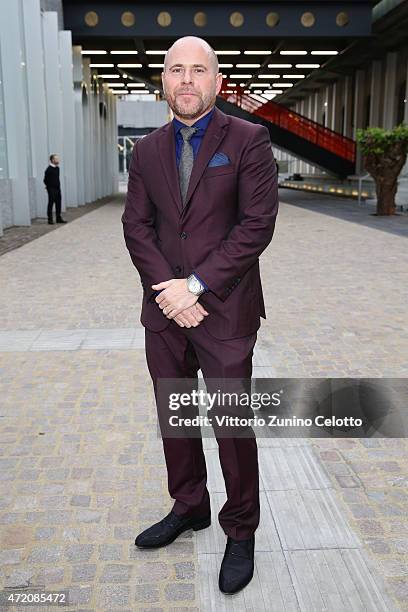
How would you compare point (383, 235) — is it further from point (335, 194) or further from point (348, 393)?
point (335, 194)

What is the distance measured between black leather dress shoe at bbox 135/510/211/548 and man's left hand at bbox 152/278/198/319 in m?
0.99

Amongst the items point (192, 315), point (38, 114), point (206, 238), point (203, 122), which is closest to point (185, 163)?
point (203, 122)

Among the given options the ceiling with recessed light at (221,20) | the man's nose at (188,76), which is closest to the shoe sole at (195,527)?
the man's nose at (188,76)

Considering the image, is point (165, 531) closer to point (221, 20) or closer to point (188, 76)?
point (188, 76)

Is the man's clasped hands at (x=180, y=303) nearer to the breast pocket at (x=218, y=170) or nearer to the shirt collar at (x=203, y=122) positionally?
the breast pocket at (x=218, y=170)

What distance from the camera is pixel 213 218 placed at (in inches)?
88.3

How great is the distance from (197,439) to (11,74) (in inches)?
606

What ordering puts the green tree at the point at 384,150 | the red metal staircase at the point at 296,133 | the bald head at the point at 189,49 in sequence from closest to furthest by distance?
the bald head at the point at 189,49, the green tree at the point at 384,150, the red metal staircase at the point at 296,133

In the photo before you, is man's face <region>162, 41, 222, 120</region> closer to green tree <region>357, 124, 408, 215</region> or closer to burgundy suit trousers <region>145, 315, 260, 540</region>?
burgundy suit trousers <region>145, 315, 260, 540</region>

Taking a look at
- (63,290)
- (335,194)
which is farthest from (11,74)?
(335,194)

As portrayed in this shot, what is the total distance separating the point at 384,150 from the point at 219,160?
16028 millimetres

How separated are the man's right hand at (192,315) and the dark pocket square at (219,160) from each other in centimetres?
50

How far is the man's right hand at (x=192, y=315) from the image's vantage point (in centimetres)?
224

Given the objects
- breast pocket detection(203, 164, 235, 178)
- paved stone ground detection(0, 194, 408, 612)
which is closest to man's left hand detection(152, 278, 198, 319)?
breast pocket detection(203, 164, 235, 178)
